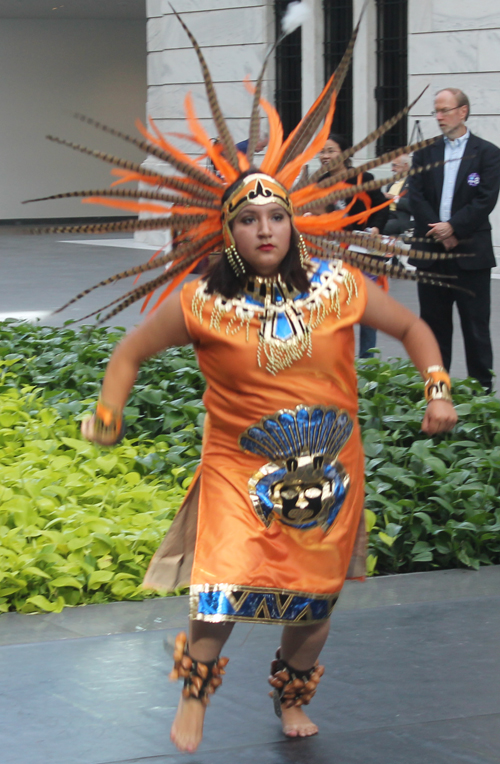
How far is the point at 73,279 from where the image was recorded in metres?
13.8

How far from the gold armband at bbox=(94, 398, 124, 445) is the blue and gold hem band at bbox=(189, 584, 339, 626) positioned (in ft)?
1.66

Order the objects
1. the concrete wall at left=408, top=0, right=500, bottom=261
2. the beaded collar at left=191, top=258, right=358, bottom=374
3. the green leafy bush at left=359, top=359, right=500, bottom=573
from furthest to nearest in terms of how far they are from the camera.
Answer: the concrete wall at left=408, top=0, right=500, bottom=261
the green leafy bush at left=359, top=359, right=500, bottom=573
the beaded collar at left=191, top=258, right=358, bottom=374

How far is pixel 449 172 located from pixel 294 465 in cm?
477

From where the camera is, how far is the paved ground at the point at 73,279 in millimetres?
10164

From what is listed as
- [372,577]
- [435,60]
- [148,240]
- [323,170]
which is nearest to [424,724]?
[372,577]

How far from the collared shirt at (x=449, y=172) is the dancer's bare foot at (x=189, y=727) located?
4.92 meters

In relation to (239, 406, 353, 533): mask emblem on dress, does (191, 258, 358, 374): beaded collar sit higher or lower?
higher

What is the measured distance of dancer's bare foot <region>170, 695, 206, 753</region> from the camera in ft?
9.76

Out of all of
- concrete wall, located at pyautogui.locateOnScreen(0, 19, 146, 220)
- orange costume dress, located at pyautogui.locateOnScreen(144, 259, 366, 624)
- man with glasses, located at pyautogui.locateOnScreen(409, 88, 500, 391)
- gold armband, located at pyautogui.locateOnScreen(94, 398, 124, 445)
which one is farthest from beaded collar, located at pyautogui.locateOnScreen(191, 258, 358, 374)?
concrete wall, located at pyautogui.locateOnScreen(0, 19, 146, 220)

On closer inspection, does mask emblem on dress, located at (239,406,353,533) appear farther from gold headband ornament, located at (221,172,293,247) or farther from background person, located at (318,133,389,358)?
background person, located at (318,133,389,358)

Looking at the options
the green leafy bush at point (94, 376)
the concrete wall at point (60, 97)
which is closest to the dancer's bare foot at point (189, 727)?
the green leafy bush at point (94, 376)

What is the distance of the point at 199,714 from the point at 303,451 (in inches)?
30.6

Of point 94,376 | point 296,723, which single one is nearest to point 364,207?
point 94,376

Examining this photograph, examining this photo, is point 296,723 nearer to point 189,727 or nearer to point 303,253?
point 189,727
